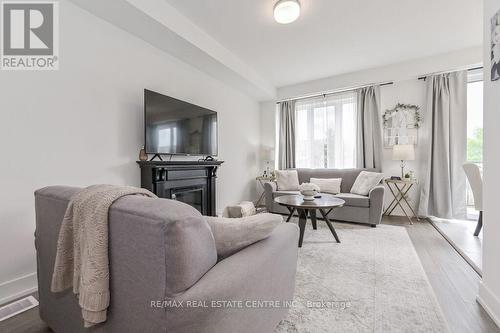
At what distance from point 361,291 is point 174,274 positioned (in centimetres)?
165

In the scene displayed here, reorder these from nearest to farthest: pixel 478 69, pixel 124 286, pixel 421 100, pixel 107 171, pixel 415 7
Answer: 1. pixel 124 286
2. pixel 107 171
3. pixel 415 7
4. pixel 478 69
5. pixel 421 100

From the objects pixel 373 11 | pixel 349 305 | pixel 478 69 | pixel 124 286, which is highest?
pixel 373 11

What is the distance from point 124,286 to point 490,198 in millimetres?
2254

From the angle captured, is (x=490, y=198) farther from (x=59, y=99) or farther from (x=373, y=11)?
(x=59, y=99)

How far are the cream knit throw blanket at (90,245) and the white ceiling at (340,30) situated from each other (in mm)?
2450

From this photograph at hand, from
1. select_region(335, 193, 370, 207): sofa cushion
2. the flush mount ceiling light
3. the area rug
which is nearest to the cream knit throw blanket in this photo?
the area rug

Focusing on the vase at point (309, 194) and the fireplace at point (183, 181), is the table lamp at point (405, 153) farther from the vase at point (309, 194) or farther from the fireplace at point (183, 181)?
the fireplace at point (183, 181)

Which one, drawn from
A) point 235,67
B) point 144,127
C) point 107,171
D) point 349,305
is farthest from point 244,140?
point 349,305

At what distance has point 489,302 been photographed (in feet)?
4.95

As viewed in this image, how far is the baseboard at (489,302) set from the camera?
1.43m

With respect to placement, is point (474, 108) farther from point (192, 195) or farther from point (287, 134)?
point (192, 195)

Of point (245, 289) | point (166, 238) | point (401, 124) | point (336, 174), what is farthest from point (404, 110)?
point (166, 238)

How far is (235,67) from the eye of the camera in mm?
3678

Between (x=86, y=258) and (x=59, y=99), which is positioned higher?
(x=59, y=99)
